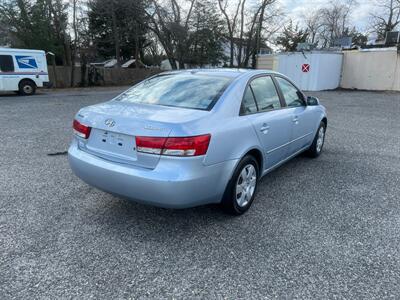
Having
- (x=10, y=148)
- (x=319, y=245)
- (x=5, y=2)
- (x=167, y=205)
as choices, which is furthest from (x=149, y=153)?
(x=5, y=2)

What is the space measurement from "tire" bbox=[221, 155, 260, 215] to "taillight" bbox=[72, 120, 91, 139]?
1466 millimetres

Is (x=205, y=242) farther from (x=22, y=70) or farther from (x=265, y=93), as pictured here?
(x=22, y=70)

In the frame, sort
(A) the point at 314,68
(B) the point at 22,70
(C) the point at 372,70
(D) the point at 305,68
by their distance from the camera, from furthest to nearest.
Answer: (C) the point at 372,70 < (D) the point at 305,68 < (A) the point at 314,68 < (B) the point at 22,70

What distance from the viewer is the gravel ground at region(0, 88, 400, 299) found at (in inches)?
93.6

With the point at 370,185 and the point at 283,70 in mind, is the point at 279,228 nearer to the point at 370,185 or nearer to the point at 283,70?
the point at 370,185

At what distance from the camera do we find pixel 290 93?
452 cm

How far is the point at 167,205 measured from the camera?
2770mm

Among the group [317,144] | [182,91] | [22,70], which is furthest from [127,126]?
[22,70]

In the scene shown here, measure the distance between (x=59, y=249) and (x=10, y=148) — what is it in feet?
13.6

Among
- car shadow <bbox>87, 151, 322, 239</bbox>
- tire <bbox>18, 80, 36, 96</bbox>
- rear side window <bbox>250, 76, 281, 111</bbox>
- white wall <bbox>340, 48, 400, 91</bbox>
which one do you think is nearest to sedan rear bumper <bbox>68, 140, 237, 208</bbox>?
car shadow <bbox>87, 151, 322, 239</bbox>

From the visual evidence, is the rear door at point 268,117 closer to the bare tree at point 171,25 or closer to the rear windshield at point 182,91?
the rear windshield at point 182,91

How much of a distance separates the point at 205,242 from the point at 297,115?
7.64 feet

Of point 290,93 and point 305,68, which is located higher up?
point 290,93

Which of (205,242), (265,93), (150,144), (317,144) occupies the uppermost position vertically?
(265,93)
